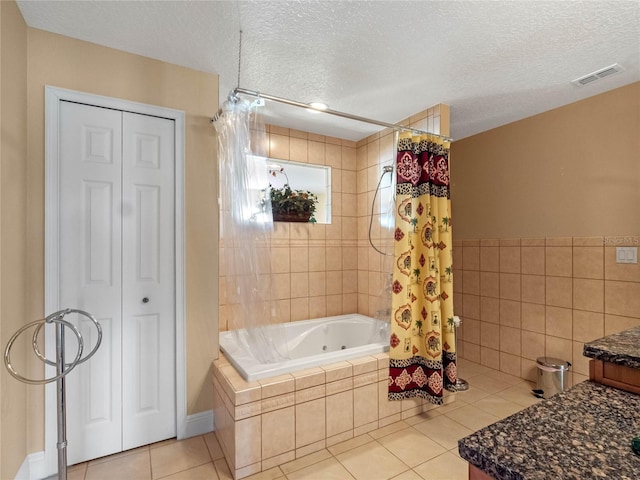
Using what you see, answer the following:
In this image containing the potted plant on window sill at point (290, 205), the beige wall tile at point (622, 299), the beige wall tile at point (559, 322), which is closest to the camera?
the beige wall tile at point (622, 299)

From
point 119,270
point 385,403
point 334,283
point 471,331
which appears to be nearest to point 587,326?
point 471,331

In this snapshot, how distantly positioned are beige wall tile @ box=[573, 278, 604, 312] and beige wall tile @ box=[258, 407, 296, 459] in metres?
2.32

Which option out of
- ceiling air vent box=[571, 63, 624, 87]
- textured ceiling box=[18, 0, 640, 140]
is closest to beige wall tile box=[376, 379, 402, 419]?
textured ceiling box=[18, 0, 640, 140]

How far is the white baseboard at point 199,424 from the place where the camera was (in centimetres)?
203

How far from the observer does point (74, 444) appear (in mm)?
1762

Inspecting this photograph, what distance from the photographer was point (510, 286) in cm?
290

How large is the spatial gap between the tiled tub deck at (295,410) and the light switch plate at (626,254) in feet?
5.96

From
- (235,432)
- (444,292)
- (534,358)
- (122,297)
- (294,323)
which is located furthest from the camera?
(294,323)

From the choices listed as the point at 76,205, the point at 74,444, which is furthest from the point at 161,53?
the point at 74,444

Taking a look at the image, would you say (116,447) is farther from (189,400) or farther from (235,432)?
(235,432)

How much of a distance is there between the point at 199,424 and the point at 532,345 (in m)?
2.74

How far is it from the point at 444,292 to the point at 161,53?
96.4 inches

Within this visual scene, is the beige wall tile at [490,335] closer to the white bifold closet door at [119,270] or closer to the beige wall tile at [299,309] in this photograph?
the beige wall tile at [299,309]

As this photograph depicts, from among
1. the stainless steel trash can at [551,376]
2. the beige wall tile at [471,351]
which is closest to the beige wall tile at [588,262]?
the stainless steel trash can at [551,376]
